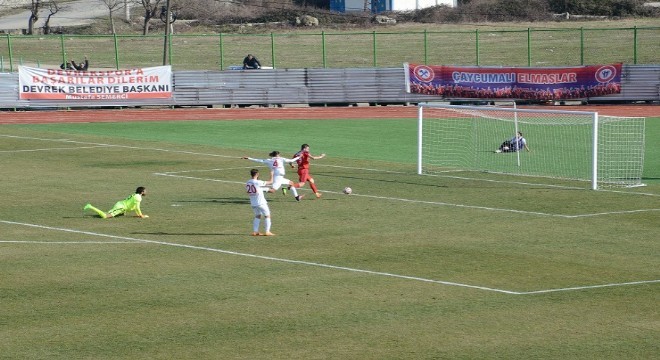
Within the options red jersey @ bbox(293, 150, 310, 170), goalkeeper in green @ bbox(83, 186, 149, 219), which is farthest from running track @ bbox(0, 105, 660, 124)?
goalkeeper in green @ bbox(83, 186, 149, 219)

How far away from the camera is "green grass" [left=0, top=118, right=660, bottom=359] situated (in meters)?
15.7

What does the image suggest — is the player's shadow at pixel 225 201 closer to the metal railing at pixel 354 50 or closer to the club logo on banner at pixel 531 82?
the club logo on banner at pixel 531 82

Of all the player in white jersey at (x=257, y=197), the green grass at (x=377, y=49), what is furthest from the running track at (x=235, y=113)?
the player in white jersey at (x=257, y=197)

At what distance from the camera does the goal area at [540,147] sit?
109 feet

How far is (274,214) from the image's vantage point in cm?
2694

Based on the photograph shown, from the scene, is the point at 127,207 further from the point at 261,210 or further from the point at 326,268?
the point at 326,268

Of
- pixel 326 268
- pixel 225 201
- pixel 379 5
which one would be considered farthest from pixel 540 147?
pixel 379 5

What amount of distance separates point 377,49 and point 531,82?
92.4 feet

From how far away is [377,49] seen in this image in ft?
264

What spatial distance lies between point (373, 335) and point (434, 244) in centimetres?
728

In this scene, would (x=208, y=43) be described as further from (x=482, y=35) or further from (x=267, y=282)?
(x=267, y=282)

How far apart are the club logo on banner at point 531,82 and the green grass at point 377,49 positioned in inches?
693

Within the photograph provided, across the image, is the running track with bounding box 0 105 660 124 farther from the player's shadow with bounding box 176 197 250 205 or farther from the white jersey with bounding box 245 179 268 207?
the white jersey with bounding box 245 179 268 207

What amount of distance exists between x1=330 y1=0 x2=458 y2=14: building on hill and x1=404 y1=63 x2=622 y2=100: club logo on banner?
4829 cm
